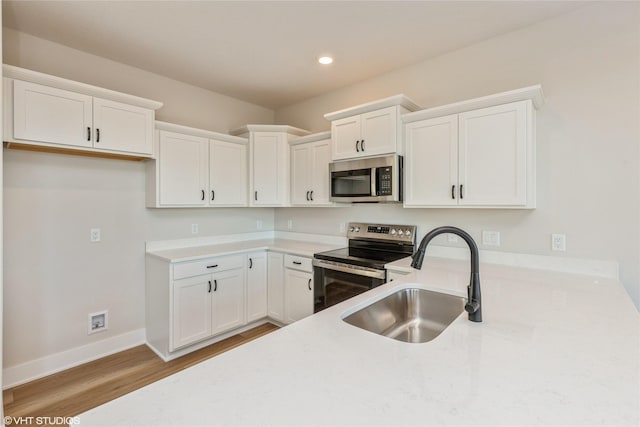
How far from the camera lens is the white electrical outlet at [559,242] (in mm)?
2090

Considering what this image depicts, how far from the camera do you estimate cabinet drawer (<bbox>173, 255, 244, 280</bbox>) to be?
2.67 m

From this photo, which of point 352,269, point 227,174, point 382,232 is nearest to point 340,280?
point 352,269

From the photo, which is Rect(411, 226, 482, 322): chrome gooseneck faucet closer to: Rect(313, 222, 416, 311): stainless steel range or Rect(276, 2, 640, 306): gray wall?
Rect(313, 222, 416, 311): stainless steel range

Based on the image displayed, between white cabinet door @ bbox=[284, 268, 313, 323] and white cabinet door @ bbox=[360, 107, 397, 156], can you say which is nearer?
white cabinet door @ bbox=[360, 107, 397, 156]

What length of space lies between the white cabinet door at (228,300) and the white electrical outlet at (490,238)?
7.36 ft

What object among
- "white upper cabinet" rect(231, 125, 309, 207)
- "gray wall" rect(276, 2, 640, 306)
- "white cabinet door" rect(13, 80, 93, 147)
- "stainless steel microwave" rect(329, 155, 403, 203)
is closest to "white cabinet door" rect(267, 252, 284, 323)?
"white upper cabinet" rect(231, 125, 309, 207)

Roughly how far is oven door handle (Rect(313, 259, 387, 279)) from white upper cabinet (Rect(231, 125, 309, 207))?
3.24 ft

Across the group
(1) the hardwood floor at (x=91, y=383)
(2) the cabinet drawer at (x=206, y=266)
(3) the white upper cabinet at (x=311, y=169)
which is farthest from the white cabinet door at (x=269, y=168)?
(1) the hardwood floor at (x=91, y=383)

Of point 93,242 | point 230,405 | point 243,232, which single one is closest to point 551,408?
point 230,405

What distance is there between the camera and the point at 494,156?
6.77ft

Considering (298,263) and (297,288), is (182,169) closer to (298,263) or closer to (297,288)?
(298,263)

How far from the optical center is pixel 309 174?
3295 millimetres

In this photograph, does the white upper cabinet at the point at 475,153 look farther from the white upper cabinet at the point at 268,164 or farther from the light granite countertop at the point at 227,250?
the white upper cabinet at the point at 268,164

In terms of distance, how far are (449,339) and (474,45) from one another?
8.06 feet
